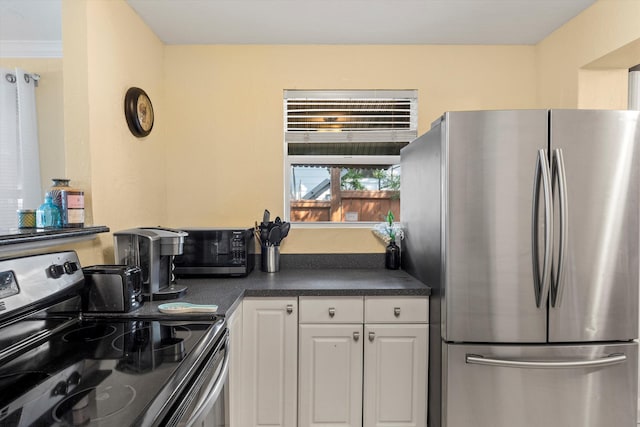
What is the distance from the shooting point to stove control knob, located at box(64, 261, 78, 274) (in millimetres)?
1364

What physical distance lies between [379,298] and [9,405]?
153 cm

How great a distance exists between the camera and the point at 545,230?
5.36 feet

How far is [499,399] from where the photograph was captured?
1705 millimetres

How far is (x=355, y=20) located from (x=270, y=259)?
1.56 m

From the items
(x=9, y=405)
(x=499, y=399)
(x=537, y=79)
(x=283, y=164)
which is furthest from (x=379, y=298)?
(x=537, y=79)

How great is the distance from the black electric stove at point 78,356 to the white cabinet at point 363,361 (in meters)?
0.69

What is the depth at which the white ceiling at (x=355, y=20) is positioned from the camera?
199 cm

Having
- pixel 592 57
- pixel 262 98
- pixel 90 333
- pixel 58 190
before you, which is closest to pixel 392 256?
pixel 262 98

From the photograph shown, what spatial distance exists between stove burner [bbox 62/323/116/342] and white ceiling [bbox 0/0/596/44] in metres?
1.69

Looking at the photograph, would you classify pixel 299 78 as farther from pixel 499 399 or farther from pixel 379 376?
pixel 499 399

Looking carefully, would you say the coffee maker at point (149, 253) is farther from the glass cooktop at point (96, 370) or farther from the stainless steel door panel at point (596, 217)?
the stainless steel door panel at point (596, 217)

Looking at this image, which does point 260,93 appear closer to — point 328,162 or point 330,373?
point 328,162

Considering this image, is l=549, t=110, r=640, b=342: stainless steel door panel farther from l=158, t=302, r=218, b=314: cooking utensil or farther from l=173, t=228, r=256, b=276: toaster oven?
l=173, t=228, r=256, b=276: toaster oven

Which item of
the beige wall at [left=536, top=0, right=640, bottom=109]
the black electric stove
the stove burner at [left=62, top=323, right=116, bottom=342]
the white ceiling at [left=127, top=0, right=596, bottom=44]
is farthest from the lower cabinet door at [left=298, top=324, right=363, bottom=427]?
the beige wall at [left=536, top=0, right=640, bottom=109]
